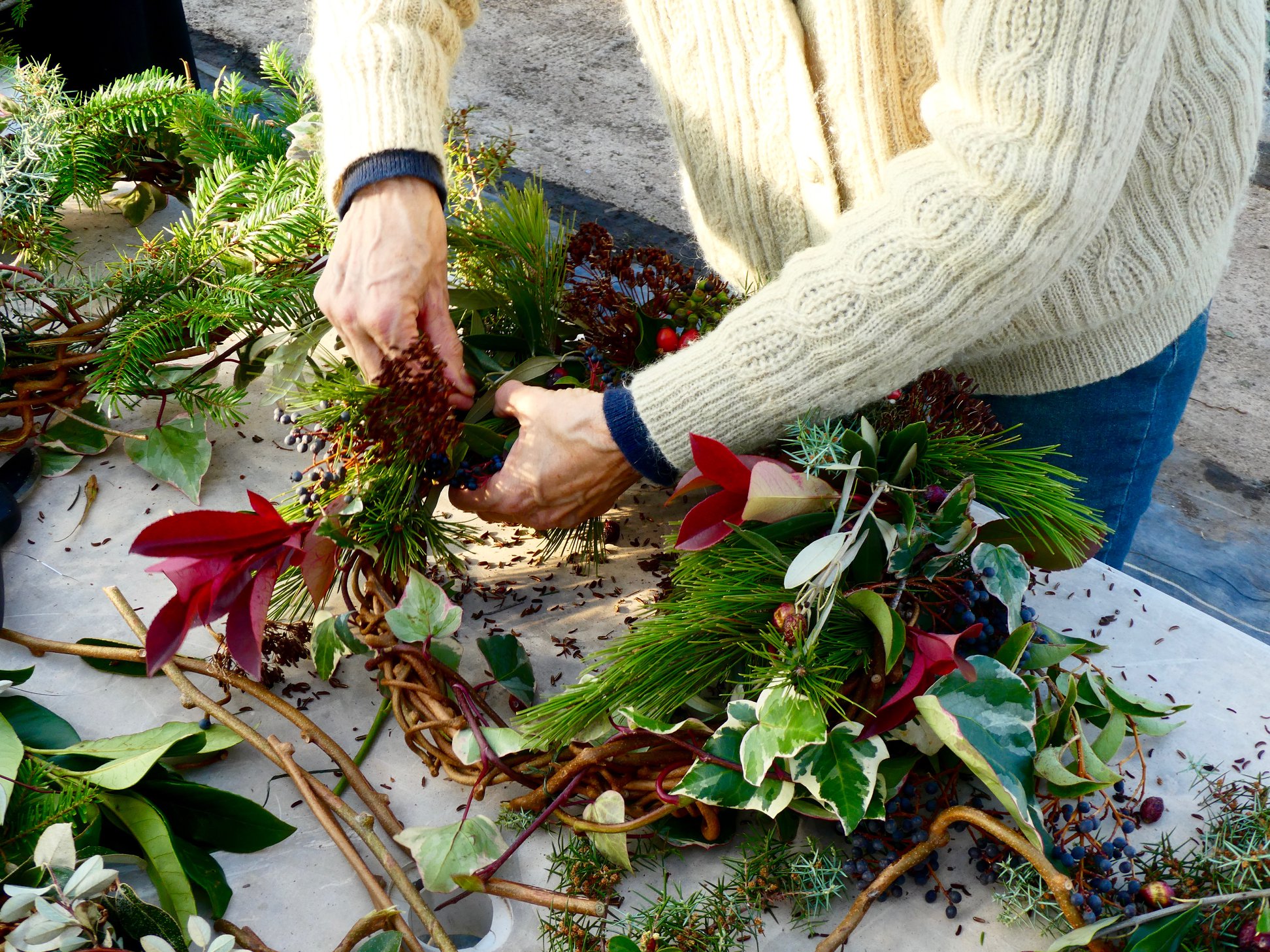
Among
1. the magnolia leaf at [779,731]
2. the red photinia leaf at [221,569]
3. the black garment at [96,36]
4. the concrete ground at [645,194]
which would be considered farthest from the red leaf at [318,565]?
the black garment at [96,36]

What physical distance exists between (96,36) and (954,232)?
1.88 meters

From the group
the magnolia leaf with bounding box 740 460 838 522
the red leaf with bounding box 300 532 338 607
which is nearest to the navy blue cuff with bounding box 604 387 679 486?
the magnolia leaf with bounding box 740 460 838 522

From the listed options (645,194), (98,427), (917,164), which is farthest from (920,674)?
(645,194)

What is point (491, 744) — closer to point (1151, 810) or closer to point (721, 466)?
point (721, 466)

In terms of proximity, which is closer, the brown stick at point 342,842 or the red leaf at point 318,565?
the brown stick at point 342,842

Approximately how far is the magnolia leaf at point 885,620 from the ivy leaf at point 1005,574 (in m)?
0.07

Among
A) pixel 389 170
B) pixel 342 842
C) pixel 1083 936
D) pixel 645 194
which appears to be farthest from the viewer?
pixel 645 194

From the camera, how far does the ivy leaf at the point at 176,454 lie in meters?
0.92

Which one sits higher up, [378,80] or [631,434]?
[378,80]

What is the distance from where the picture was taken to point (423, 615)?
72cm

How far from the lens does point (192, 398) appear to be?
93 centimetres

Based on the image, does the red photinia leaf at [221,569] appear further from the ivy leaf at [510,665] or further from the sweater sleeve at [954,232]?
the sweater sleeve at [954,232]

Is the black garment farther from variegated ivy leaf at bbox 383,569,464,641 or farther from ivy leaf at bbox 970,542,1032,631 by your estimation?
ivy leaf at bbox 970,542,1032,631

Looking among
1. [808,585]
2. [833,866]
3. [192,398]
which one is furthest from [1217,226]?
[192,398]
